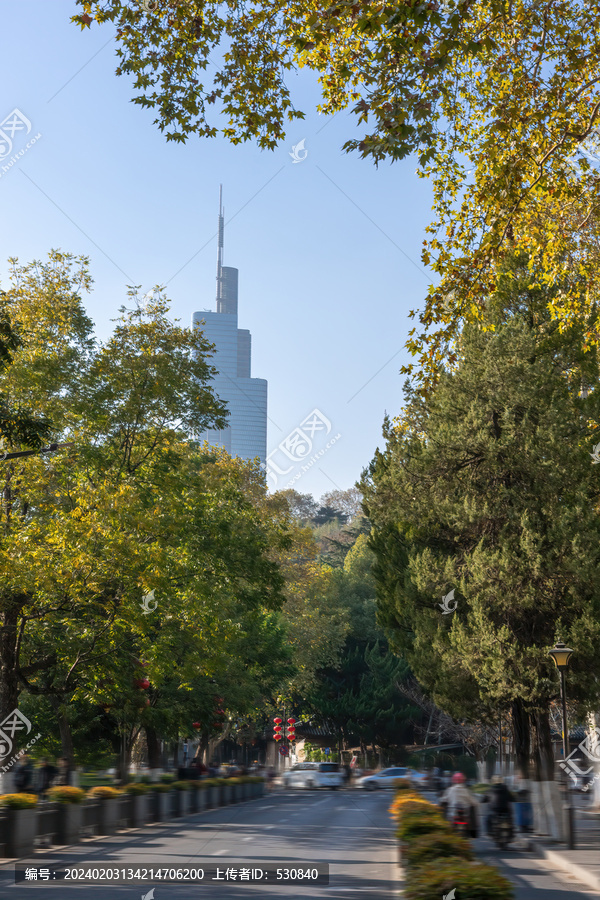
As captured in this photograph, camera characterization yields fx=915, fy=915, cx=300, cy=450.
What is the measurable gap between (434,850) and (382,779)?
43.9 m

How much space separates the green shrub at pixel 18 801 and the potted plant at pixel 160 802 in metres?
8.41

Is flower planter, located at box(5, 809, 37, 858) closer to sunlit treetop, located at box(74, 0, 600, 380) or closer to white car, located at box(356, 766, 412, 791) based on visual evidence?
sunlit treetop, located at box(74, 0, 600, 380)

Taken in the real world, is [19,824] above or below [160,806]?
above

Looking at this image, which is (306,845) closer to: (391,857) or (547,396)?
(391,857)

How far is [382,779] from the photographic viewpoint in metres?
49.6

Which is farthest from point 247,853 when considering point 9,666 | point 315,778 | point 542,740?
point 315,778

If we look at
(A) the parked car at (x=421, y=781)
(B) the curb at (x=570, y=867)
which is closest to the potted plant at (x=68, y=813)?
(B) the curb at (x=570, y=867)

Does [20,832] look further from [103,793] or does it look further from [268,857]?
[103,793]

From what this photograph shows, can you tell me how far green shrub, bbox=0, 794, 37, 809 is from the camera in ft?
48.9

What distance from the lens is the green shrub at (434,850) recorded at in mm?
8086

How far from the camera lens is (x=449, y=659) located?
2770cm

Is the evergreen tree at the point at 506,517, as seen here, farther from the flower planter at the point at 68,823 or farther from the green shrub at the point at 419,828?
the green shrub at the point at 419,828

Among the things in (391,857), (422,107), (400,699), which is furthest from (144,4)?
(400,699)

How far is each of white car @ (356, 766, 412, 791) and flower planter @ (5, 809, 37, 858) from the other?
3662cm
